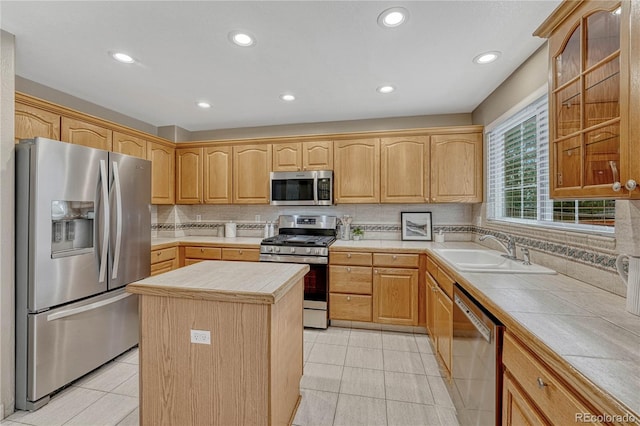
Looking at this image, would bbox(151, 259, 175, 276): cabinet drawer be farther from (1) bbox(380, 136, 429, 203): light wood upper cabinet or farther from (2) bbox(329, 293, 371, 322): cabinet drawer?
(1) bbox(380, 136, 429, 203): light wood upper cabinet

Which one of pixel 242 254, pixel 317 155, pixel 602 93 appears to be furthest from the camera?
pixel 317 155

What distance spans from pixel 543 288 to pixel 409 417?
1125mm

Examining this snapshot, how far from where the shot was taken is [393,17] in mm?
1647

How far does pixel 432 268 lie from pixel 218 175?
2855 millimetres

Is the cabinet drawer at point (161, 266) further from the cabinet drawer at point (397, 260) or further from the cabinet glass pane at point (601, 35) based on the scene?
the cabinet glass pane at point (601, 35)

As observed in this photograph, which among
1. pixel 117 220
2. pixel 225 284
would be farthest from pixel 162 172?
pixel 225 284

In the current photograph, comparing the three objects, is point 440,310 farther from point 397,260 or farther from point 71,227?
point 71,227

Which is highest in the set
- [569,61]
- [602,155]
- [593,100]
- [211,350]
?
[569,61]

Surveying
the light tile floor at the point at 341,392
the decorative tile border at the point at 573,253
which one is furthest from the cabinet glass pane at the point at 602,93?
the light tile floor at the point at 341,392

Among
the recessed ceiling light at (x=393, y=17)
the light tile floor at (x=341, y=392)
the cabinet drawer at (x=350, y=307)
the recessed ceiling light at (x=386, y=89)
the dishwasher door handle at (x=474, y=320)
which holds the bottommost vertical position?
the light tile floor at (x=341, y=392)

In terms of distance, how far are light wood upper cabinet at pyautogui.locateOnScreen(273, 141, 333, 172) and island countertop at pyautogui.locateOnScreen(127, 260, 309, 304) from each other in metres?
2.00

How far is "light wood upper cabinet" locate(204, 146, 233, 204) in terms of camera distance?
12.2 ft

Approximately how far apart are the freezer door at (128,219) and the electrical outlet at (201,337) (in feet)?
4.88

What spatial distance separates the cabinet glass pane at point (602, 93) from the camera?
102 centimetres
